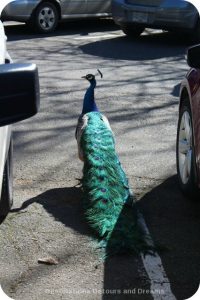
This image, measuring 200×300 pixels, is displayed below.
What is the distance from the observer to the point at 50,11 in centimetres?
1188

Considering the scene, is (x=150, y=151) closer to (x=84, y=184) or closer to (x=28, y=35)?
(x=84, y=184)

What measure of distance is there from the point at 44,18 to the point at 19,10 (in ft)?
2.26

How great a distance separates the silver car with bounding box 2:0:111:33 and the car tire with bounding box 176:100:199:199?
7.52 m

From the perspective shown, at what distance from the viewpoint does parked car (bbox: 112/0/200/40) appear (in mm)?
10461

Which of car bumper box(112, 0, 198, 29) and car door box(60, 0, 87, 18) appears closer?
car bumper box(112, 0, 198, 29)

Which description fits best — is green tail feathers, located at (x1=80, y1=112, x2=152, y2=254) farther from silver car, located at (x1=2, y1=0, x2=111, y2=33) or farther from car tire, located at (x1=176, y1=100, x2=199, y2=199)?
silver car, located at (x1=2, y1=0, x2=111, y2=33)

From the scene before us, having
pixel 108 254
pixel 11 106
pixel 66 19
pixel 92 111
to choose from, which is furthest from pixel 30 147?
pixel 66 19

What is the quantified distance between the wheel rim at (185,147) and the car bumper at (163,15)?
6.44m

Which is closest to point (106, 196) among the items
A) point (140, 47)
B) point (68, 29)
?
point (140, 47)

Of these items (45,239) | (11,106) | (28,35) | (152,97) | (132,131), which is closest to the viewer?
(11,106)

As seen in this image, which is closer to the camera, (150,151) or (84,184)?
(84,184)

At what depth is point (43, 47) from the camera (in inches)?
412

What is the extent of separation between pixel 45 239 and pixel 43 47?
7.30 m

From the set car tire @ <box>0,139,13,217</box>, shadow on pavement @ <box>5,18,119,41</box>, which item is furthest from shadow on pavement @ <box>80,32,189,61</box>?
car tire @ <box>0,139,13,217</box>
